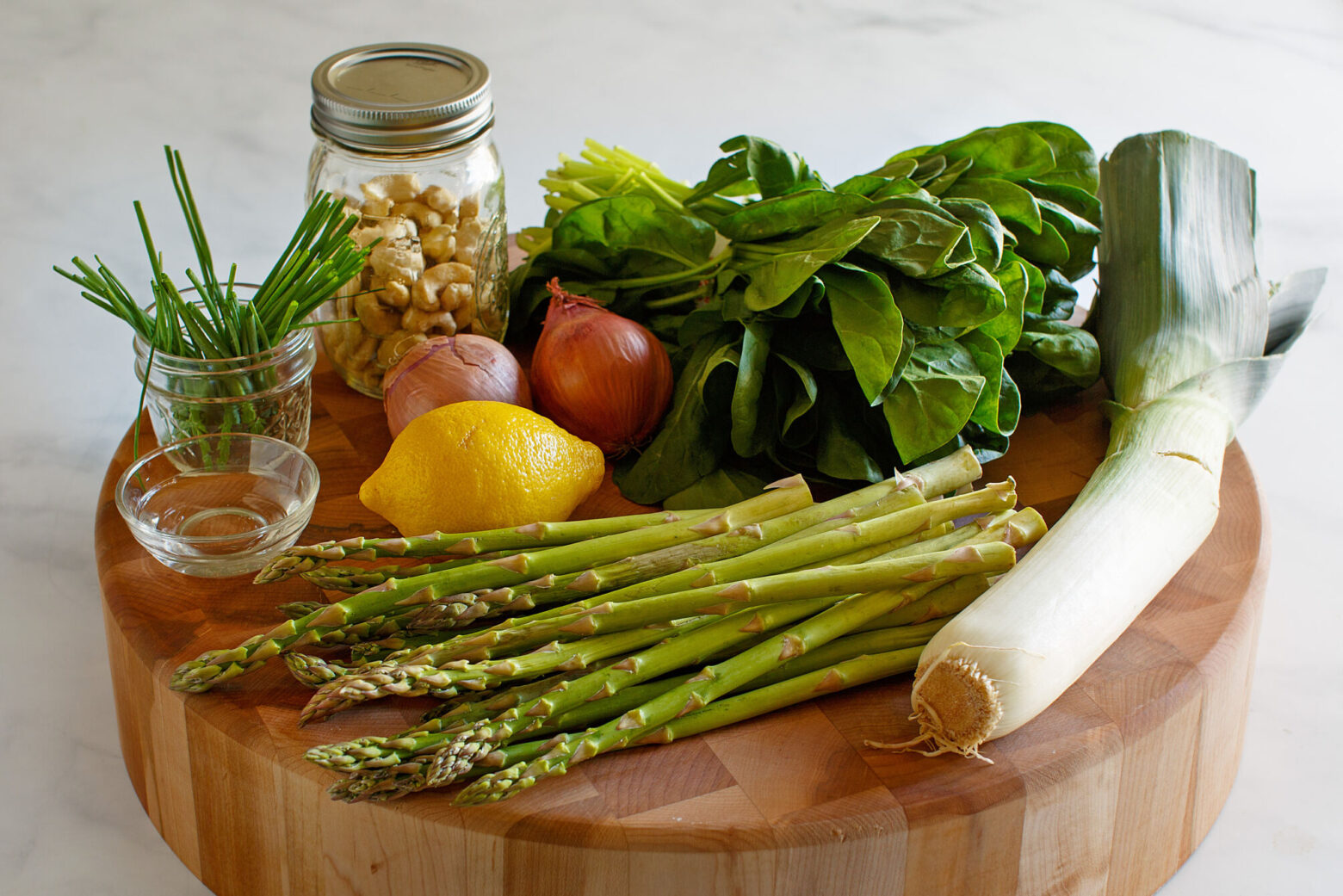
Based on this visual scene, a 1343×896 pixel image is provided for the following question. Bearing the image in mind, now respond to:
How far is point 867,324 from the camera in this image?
1352mm

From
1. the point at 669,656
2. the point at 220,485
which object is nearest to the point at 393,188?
the point at 220,485

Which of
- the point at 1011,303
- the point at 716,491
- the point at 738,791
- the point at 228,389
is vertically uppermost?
the point at 1011,303

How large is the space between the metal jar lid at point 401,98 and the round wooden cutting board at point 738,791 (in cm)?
53

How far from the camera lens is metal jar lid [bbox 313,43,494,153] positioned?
1440 mm

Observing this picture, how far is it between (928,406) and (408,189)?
0.69 metres

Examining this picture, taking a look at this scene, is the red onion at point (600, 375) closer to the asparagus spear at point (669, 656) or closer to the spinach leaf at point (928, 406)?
the spinach leaf at point (928, 406)

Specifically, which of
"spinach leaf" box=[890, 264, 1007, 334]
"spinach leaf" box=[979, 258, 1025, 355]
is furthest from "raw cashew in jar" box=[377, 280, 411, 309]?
"spinach leaf" box=[979, 258, 1025, 355]

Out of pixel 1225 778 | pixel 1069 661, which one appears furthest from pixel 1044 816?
pixel 1225 778

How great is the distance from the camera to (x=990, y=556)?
1.22 meters

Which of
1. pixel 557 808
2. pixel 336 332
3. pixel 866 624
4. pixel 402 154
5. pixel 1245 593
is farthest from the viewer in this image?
pixel 336 332

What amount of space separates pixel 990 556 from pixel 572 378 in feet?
1.80

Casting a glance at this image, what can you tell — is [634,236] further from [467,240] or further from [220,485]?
[220,485]

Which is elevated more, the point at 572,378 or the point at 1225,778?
the point at 572,378

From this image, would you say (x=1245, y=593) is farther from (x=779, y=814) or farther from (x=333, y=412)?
(x=333, y=412)
